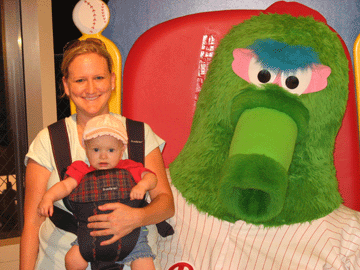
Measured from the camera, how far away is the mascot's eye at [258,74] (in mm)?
972

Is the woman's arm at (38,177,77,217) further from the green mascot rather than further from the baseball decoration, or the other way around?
the baseball decoration

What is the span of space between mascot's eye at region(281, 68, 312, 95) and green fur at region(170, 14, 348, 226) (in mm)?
26

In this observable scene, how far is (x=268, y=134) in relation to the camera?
854 millimetres

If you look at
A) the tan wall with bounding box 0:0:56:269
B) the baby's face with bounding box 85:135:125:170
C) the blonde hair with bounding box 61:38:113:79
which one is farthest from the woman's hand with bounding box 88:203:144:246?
the tan wall with bounding box 0:0:56:269

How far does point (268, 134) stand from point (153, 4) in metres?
0.88

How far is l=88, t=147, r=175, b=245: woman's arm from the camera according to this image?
0.90 meters

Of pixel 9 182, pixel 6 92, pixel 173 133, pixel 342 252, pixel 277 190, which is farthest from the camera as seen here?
pixel 9 182

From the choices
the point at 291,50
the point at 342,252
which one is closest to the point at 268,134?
the point at 291,50

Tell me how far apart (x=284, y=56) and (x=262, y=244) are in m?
0.50

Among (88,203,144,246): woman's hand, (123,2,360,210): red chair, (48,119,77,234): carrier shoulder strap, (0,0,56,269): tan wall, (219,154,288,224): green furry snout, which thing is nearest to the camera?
(219,154,288,224): green furry snout

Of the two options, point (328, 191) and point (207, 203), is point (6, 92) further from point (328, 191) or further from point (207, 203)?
point (328, 191)

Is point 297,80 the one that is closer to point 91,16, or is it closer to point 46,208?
point 46,208

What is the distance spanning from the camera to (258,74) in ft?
3.22

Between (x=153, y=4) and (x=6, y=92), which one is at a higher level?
(x=153, y=4)
